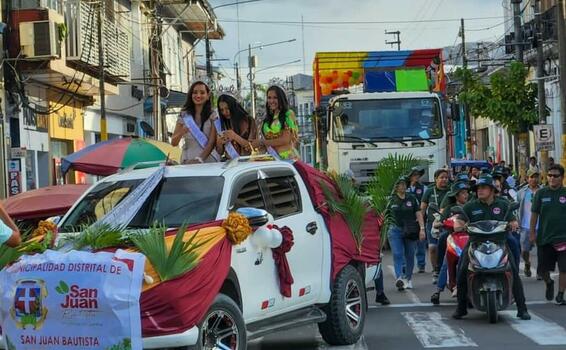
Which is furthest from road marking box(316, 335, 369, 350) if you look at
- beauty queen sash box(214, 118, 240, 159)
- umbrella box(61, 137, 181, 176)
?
umbrella box(61, 137, 181, 176)

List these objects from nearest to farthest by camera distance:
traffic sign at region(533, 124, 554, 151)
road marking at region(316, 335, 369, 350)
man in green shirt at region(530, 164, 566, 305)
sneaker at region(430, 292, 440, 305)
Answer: road marking at region(316, 335, 369, 350), man in green shirt at region(530, 164, 566, 305), sneaker at region(430, 292, 440, 305), traffic sign at region(533, 124, 554, 151)

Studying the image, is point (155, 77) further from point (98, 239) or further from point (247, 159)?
point (98, 239)

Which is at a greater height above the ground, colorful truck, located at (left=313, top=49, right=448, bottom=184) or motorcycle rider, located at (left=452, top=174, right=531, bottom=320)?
colorful truck, located at (left=313, top=49, right=448, bottom=184)

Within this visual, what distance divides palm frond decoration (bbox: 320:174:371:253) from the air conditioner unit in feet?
48.5

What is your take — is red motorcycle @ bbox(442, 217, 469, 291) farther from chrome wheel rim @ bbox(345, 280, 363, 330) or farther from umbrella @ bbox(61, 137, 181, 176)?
umbrella @ bbox(61, 137, 181, 176)

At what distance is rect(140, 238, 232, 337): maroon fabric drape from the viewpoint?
22.0 ft

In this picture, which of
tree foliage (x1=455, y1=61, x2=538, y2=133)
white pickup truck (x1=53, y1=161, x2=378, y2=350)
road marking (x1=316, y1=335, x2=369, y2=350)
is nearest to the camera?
white pickup truck (x1=53, y1=161, x2=378, y2=350)

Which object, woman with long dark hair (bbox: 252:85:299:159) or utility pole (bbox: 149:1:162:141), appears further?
utility pole (bbox: 149:1:162:141)

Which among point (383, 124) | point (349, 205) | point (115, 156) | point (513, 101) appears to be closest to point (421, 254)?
point (383, 124)

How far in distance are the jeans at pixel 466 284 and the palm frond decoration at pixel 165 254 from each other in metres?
5.03

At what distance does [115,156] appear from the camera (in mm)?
16672

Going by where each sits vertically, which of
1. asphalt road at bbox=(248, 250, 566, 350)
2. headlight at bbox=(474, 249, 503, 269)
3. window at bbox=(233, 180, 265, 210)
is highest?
window at bbox=(233, 180, 265, 210)

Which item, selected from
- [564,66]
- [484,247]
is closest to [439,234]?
[484,247]

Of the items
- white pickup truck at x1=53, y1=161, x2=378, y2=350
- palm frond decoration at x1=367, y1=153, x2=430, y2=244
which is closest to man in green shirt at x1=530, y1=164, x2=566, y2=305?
palm frond decoration at x1=367, y1=153, x2=430, y2=244
